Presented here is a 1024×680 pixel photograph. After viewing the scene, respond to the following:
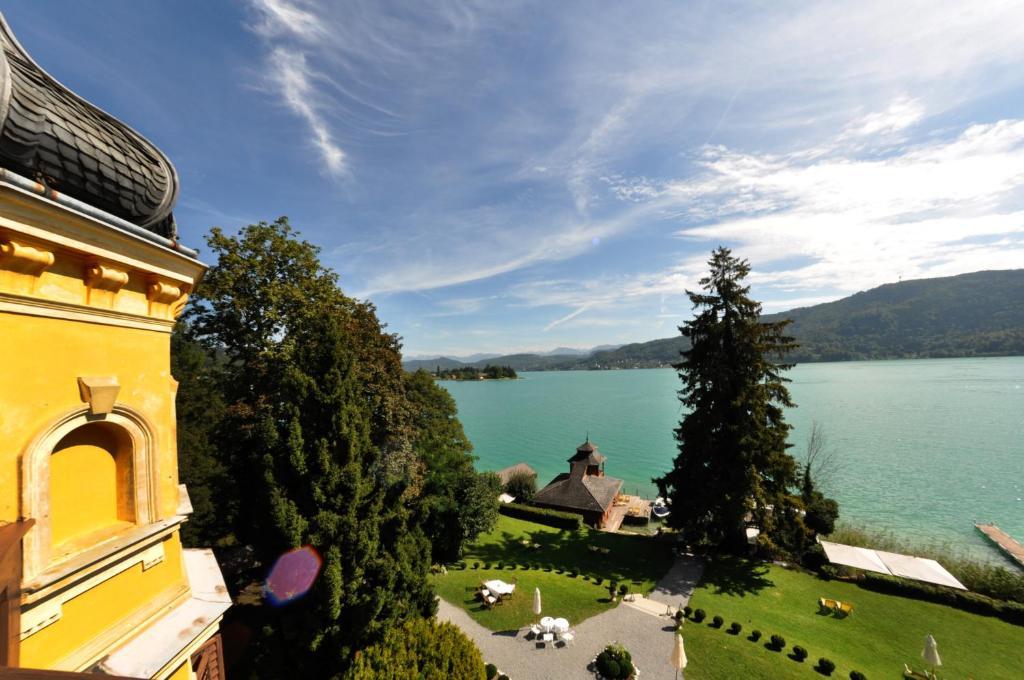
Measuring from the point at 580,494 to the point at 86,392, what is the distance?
106ft

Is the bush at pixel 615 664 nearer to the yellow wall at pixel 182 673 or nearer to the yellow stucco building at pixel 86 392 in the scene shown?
the yellow wall at pixel 182 673

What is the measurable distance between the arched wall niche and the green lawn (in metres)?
14.9

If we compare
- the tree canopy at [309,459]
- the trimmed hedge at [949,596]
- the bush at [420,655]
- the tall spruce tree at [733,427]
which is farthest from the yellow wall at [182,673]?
the trimmed hedge at [949,596]

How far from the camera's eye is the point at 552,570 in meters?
21.0

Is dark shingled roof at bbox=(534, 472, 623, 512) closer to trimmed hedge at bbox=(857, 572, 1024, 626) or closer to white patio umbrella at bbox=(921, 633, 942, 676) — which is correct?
trimmed hedge at bbox=(857, 572, 1024, 626)

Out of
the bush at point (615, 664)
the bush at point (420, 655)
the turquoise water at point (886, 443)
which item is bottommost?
the turquoise water at point (886, 443)

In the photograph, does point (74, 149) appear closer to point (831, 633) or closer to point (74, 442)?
point (74, 442)

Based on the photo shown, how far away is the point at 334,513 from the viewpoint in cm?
997

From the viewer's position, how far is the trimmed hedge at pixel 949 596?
55.0 ft

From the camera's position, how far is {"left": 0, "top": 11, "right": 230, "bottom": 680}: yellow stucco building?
3.14m

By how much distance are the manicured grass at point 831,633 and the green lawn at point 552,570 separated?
3.47 metres

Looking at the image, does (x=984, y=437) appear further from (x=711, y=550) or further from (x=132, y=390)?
(x=132, y=390)

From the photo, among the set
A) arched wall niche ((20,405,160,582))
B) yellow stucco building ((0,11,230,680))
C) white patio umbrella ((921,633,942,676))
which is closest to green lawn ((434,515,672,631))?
white patio umbrella ((921,633,942,676))

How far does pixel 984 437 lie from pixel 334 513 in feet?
245
